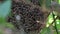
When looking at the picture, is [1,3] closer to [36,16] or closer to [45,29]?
[45,29]

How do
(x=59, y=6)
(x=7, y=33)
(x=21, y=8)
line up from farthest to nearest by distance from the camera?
1. (x=21, y=8)
2. (x=59, y=6)
3. (x=7, y=33)

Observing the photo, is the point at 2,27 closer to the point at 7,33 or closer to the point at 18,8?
the point at 7,33

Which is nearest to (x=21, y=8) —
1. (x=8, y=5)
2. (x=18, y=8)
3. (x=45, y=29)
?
(x=18, y=8)

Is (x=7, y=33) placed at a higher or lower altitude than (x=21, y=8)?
higher

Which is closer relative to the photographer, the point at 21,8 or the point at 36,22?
the point at 21,8

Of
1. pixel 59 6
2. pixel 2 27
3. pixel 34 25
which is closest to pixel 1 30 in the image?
pixel 2 27

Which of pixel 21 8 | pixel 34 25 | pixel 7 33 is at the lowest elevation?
pixel 34 25

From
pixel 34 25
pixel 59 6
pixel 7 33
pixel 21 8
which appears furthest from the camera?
pixel 34 25

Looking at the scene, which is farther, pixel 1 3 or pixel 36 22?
pixel 36 22

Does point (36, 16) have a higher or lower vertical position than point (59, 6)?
lower
